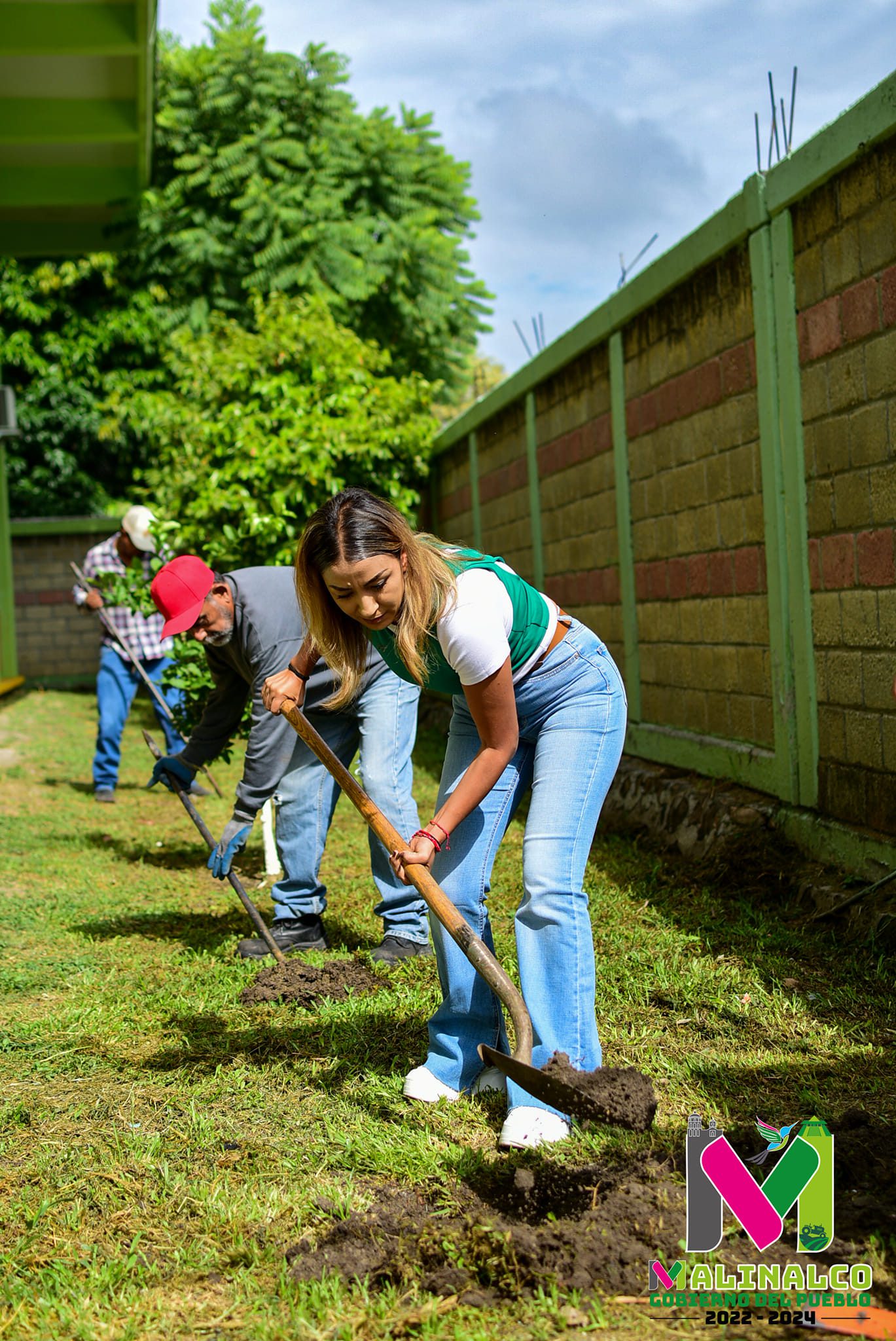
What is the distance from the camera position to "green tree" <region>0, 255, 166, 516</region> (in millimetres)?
21469

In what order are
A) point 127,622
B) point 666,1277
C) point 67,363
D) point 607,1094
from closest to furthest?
point 666,1277
point 607,1094
point 127,622
point 67,363

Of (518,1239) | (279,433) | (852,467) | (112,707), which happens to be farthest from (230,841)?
(279,433)

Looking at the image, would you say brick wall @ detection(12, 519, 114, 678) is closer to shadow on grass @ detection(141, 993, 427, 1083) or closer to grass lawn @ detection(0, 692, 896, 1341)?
grass lawn @ detection(0, 692, 896, 1341)

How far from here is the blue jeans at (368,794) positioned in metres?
4.42

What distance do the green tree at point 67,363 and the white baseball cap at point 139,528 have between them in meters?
14.4

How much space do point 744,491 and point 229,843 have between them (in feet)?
8.74

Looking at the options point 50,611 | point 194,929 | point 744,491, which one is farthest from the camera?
point 50,611

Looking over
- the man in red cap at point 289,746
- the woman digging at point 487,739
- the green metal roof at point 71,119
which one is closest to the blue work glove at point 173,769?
the man in red cap at point 289,746

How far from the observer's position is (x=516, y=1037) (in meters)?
2.74


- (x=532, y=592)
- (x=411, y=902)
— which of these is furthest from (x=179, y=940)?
(x=532, y=592)

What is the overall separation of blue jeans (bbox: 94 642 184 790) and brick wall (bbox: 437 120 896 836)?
9.70ft

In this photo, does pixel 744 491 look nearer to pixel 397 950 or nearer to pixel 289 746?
pixel 289 746

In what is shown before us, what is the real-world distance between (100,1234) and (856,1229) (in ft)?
5.15

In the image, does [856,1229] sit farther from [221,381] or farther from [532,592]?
[221,381]
